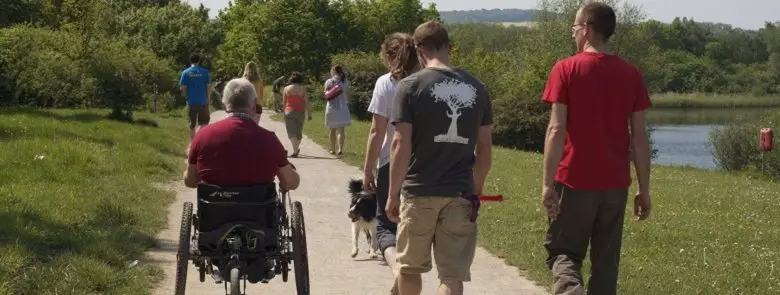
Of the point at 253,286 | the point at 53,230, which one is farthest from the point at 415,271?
the point at 53,230

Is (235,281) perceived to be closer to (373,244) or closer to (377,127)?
(377,127)

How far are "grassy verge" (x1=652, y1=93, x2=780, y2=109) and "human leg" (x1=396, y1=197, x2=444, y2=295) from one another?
8405 centimetres

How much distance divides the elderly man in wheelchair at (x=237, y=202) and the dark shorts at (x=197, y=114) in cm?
1159

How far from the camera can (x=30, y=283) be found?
23.9 feet

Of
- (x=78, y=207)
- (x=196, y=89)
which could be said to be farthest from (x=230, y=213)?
(x=196, y=89)

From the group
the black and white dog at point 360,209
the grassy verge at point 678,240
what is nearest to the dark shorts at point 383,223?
the black and white dog at point 360,209

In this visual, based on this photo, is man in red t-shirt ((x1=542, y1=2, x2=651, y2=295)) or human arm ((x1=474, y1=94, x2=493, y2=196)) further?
human arm ((x1=474, y1=94, x2=493, y2=196))

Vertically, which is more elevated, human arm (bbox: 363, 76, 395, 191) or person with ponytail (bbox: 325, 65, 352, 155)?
human arm (bbox: 363, 76, 395, 191)

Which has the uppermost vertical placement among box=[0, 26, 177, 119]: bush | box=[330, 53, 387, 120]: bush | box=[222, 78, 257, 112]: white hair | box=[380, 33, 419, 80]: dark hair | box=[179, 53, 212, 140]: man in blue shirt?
box=[380, 33, 419, 80]: dark hair

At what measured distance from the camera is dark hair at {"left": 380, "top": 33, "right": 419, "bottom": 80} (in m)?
6.73

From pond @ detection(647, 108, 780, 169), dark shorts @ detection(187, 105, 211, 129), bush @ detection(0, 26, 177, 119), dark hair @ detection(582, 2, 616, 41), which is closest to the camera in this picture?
dark hair @ detection(582, 2, 616, 41)

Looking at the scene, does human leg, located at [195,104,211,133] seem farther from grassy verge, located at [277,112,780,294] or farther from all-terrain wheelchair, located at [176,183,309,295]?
all-terrain wheelchair, located at [176,183,309,295]

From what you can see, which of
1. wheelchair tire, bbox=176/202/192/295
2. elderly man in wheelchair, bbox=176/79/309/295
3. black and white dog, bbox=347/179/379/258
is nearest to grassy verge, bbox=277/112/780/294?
black and white dog, bbox=347/179/379/258

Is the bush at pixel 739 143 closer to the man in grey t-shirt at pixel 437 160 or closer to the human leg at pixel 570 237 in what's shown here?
the human leg at pixel 570 237
